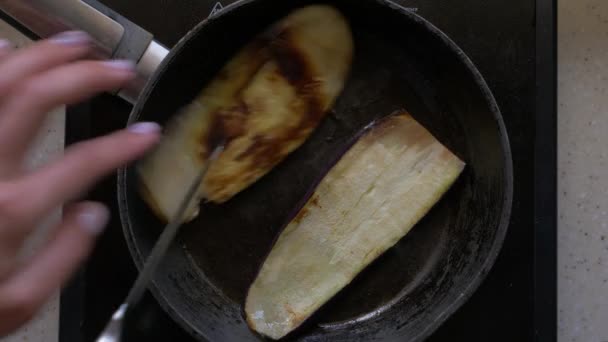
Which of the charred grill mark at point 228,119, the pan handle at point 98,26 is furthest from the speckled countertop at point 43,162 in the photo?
the charred grill mark at point 228,119

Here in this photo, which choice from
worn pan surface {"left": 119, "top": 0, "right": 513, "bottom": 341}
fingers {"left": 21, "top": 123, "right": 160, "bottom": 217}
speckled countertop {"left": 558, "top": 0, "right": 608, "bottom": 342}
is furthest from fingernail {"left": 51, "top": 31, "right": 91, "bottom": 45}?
speckled countertop {"left": 558, "top": 0, "right": 608, "bottom": 342}

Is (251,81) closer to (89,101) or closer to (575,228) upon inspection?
(89,101)

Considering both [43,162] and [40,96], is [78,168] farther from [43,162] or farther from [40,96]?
[43,162]

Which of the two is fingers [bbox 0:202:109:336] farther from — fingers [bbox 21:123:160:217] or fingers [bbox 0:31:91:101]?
fingers [bbox 0:31:91:101]

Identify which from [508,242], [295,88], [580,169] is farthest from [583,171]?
[295,88]

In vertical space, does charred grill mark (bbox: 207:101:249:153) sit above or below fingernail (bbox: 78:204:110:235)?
below

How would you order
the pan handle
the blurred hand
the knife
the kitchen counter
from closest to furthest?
the blurred hand < the knife < the pan handle < the kitchen counter

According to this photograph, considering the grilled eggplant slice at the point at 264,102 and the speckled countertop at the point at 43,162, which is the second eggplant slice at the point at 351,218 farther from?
the speckled countertop at the point at 43,162
